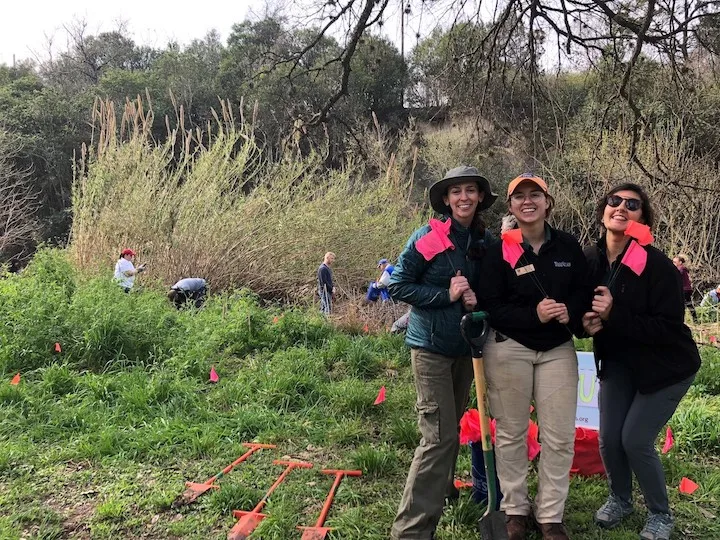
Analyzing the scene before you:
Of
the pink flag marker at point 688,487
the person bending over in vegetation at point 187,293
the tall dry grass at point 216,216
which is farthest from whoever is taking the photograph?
the tall dry grass at point 216,216

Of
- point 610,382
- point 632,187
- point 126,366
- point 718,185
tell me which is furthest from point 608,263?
point 718,185

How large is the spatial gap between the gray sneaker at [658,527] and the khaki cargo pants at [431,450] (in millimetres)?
1035

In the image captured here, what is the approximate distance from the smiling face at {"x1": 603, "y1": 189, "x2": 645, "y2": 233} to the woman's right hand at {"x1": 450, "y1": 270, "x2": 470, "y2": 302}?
0.79 m

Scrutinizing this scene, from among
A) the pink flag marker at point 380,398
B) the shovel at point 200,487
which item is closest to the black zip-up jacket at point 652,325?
the pink flag marker at point 380,398

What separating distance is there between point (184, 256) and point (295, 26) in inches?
199

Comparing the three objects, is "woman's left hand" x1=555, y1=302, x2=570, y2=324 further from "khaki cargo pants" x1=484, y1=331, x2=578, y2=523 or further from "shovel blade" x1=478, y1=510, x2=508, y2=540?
"shovel blade" x1=478, y1=510, x2=508, y2=540

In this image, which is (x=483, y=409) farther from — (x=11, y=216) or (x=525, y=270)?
(x=11, y=216)

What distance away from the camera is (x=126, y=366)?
17.4 feet

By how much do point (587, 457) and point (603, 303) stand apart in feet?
4.53

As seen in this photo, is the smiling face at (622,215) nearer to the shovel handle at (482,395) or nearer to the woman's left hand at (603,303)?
the woman's left hand at (603,303)

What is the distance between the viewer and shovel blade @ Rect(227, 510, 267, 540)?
2.78 meters

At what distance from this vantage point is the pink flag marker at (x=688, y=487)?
310 cm

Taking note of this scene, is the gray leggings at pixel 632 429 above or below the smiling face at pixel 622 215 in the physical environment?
below

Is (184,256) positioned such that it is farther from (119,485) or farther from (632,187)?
(632,187)
